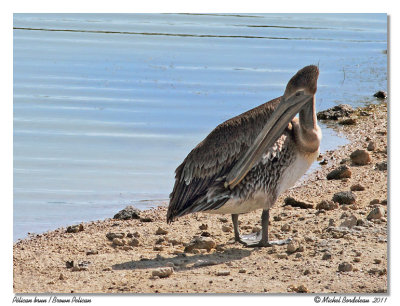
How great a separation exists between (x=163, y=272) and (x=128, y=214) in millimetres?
1885

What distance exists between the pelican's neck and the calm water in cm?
80

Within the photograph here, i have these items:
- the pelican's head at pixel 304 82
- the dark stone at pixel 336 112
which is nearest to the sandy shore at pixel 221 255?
the pelican's head at pixel 304 82

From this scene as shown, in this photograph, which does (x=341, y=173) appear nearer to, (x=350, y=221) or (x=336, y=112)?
(x=350, y=221)

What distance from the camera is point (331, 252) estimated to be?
6.56m

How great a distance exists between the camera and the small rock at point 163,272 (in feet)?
20.2

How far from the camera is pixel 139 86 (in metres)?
10.5

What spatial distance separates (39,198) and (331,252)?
252 centimetres

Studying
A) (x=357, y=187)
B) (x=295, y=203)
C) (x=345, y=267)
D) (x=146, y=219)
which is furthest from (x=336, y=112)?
(x=345, y=267)

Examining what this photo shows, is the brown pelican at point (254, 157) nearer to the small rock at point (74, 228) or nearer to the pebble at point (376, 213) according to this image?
the pebble at point (376, 213)

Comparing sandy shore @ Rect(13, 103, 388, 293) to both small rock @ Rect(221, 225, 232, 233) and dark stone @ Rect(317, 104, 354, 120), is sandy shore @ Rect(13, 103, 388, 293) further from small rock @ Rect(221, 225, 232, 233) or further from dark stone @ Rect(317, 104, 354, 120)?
dark stone @ Rect(317, 104, 354, 120)

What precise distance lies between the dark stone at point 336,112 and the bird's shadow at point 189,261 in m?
5.06

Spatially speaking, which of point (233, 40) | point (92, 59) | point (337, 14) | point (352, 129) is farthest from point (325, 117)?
point (337, 14)

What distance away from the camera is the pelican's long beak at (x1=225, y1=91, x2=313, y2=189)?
21.7 feet
